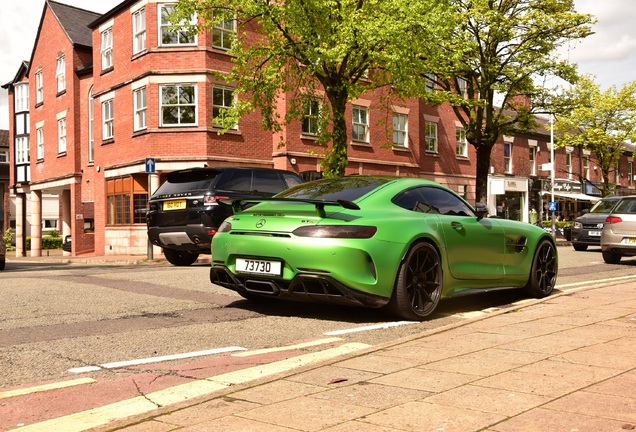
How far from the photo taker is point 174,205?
12.9 metres

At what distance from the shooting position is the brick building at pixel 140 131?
84.0 ft

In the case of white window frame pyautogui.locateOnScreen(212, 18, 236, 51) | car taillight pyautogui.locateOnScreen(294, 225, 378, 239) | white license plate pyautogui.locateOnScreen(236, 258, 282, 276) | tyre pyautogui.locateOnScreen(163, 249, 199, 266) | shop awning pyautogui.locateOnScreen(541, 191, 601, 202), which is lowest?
tyre pyautogui.locateOnScreen(163, 249, 199, 266)

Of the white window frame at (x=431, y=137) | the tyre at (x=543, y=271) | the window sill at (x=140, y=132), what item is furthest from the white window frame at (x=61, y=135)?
the tyre at (x=543, y=271)

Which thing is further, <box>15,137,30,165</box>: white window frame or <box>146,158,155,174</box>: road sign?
<box>15,137,30,165</box>: white window frame

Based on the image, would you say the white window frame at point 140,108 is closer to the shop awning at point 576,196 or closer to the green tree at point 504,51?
the green tree at point 504,51

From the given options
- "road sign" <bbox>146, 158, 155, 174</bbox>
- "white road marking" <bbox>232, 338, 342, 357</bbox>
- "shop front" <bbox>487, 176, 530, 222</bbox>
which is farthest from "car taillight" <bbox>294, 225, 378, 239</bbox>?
"shop front" <bbox>487, 176, 530, 222</bbox>

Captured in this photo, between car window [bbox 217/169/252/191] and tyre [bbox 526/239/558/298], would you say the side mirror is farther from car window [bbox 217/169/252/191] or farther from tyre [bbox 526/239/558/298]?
car window [bbox 217/169/252/191]

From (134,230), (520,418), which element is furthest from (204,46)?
(520,418)

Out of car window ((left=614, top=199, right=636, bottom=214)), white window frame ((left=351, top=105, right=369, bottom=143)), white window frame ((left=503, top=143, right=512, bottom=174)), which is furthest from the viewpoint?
white window frame ((left=503, top=143, right=512, bottom=174))

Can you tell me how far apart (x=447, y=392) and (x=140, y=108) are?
973 inches

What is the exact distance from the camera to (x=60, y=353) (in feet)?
16.3

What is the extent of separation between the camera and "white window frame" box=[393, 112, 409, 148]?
3312cm

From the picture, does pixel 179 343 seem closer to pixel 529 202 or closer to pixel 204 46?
pixel 204 46

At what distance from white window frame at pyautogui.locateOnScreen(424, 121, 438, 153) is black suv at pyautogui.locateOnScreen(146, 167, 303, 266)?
23279mm
